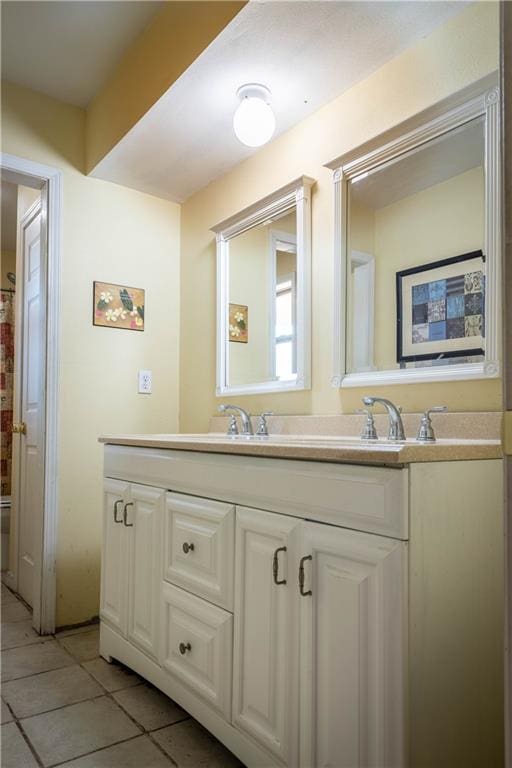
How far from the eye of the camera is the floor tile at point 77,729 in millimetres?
1433

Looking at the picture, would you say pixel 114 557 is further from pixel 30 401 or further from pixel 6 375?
pixel 6 375

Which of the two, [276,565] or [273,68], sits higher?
[273,68]

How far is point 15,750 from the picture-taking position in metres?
1.43

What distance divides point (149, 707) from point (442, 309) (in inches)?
59.4

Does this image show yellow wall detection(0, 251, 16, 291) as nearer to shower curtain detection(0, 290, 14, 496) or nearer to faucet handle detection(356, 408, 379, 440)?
shower curtain detection(0, 290, 14, 496)

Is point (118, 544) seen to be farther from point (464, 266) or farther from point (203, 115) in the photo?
point (203, 115)

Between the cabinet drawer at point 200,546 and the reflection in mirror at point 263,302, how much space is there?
2.37 ft

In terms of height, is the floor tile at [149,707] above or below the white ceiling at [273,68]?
below

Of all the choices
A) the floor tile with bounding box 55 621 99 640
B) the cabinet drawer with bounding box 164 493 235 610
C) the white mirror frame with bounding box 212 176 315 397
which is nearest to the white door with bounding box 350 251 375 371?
the white mirror frame with bounding box 212 176 315 397

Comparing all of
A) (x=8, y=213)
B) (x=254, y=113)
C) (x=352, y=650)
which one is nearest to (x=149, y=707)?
(x=352, y=650)

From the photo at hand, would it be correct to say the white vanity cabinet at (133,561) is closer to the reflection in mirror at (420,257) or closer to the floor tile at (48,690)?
the floor tile at (48,690)

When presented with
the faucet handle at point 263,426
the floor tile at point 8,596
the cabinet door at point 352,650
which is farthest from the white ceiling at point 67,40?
the floor tile at point 8,596

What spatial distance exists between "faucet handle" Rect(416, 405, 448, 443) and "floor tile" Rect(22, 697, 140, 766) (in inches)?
45.9

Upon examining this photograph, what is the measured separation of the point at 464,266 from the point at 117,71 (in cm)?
164
